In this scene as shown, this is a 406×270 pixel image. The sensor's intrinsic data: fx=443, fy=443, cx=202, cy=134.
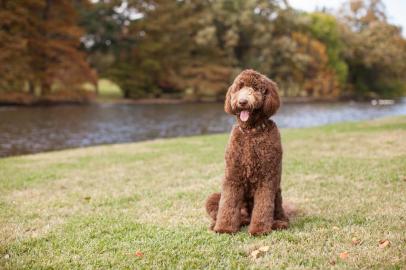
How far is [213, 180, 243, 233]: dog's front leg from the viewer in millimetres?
5219

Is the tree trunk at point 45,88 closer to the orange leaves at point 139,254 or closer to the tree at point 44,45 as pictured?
the tree at point 44,45

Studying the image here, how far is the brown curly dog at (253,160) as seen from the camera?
16.5 ft

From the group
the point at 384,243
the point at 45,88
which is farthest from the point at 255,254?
the point at 45,88

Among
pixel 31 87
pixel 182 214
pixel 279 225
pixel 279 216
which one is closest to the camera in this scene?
pixel 279 225

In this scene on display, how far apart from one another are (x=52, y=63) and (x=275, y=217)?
35747mm

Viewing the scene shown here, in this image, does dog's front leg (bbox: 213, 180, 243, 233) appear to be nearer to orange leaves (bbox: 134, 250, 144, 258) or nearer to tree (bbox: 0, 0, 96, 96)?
orange leaves (bbox: 134, 250, 144, 258)

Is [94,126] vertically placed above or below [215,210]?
below

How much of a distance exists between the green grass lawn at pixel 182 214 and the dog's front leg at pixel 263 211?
0.37ft

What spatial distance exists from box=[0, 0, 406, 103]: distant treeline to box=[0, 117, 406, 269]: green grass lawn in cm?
2710

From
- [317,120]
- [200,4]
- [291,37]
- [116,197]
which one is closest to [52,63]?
[200,4]

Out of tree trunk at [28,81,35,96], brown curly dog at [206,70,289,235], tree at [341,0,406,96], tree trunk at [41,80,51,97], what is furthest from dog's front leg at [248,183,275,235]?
tree at [341,0,406,96]

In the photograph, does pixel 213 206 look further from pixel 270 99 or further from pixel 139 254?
pixel 270 99

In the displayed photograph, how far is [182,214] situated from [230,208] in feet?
4.26

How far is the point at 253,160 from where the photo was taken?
16.8 ft
